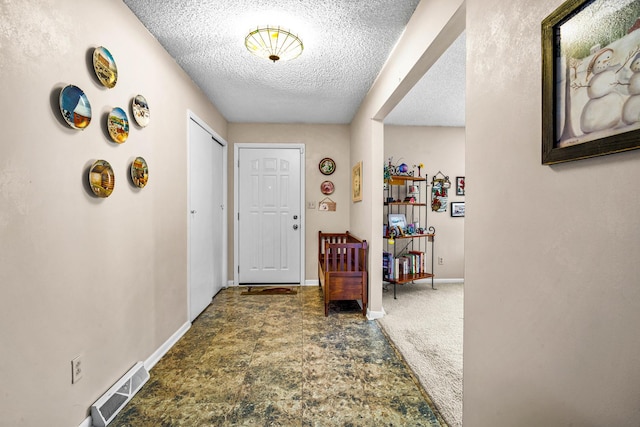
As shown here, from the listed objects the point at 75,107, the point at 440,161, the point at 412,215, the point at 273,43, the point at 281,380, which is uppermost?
the point at 273,43

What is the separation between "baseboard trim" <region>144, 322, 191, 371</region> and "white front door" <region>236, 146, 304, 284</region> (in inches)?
62.0

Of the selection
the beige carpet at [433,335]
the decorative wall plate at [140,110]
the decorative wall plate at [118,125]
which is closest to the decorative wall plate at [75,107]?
the decorative wall plate at [118,125]

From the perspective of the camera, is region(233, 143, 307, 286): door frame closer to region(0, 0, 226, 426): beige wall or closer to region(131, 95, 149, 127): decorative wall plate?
region(0, 0, 226, 426): beige wall

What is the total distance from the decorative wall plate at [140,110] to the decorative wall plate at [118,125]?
0.12 m

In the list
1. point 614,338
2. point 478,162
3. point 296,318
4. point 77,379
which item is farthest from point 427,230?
point 77,379

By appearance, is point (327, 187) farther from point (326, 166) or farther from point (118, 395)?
point (118, 395)

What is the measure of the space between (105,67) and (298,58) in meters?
1.39

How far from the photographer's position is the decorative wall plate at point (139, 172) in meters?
1.82

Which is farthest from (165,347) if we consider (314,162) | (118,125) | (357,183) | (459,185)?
(459,185)

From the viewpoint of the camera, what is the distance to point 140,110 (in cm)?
190

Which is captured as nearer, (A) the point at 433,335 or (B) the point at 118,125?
(B) the point at 118,125

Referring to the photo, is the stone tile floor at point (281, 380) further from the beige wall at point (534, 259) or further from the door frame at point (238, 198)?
the door frame at point (238, 198)

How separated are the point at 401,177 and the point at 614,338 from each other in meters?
3.36

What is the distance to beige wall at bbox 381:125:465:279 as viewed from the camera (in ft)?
14.1
